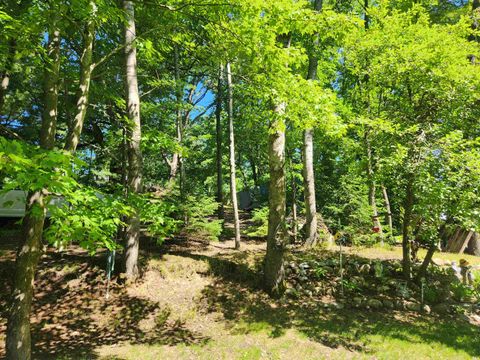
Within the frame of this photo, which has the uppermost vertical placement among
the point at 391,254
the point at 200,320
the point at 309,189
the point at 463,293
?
the point at 309,189

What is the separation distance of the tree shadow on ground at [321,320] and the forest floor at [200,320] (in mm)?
24

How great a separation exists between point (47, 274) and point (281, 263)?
20.1 feet

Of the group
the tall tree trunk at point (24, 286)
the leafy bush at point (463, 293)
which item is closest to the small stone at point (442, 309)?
the leafy bush at point (463, 293)

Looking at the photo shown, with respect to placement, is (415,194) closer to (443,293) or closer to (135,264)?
(443,293)

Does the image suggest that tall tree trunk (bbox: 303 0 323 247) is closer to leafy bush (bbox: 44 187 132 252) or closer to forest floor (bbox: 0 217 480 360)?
forest floor (bbox: 0 217 480 360)

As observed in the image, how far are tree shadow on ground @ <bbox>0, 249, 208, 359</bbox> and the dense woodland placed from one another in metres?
0.82

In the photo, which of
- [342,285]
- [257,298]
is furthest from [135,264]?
[342,285]

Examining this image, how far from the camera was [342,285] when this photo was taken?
8.80 m

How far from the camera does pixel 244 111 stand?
1049 centimetres

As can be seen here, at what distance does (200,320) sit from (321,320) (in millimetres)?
2912

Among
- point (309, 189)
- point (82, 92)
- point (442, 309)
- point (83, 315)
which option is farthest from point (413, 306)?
point (82, 92)

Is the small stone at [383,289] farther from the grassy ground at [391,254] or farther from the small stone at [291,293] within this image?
the small stone at [291,293]

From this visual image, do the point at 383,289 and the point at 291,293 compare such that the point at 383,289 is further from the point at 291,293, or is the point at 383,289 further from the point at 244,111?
the point at 244,111

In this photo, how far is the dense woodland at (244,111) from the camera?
438cm
